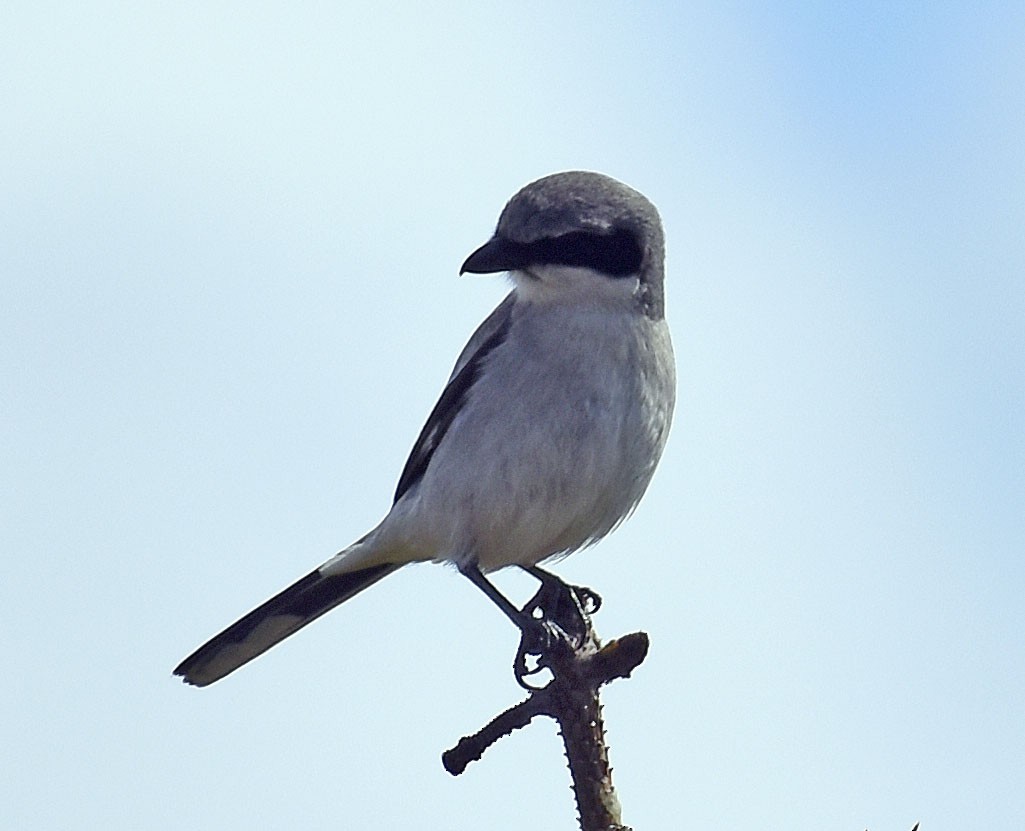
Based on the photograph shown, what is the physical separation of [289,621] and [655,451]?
1.75 meters

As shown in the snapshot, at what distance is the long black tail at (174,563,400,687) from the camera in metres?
6.68

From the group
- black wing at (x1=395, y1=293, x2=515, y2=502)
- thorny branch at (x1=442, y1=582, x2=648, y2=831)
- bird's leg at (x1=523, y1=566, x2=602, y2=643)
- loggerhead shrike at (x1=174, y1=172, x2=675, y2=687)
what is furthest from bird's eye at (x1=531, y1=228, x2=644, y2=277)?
thorny branch at (x1=442, y1=582, x2=648, y2=831)

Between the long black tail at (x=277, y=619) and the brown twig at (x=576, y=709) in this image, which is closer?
the brown twig at (x=576, y=709)

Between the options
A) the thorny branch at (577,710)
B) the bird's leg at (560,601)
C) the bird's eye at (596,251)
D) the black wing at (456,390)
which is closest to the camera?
the thorny branch at (577,710)

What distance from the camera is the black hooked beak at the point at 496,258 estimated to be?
6.14 meters

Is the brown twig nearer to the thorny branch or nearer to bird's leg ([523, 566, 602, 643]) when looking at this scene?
the thorny branch

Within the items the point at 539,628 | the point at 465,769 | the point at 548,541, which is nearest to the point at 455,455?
the point at 548,541

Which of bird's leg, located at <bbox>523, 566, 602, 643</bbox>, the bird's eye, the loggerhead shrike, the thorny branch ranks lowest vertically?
the thorny branch

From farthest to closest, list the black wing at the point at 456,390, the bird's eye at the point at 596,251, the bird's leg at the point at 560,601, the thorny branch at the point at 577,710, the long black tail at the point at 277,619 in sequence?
the long black tail at the point at 277,619, the black wing at the point at 456,390, the bird's eye at the point at 596,251, the bird's leg at the point at 560,601, the thorny branch at the point at 577,710

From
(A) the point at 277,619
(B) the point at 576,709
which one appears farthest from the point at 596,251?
(B) the point at 576,709

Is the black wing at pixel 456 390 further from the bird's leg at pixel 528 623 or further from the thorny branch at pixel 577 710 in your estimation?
the thorny branch at pixel 577 710

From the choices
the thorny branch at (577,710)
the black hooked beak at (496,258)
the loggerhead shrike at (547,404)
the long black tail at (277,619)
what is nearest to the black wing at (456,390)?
the loggerhead shrike at (547,404)

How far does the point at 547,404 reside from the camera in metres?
5.96

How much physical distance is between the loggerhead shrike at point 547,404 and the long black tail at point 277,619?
0.05 feet
